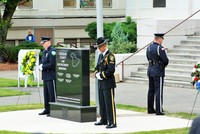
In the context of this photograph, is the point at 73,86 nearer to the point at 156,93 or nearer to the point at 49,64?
the point at 49,64

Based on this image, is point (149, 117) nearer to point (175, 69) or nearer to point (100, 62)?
point (100, 62)

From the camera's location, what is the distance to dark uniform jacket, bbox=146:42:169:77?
1544 centimetres

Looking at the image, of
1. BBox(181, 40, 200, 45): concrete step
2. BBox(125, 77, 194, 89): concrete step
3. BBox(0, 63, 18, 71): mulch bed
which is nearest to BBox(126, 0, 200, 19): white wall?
BBox(181, 40, 200, 45): concrete step

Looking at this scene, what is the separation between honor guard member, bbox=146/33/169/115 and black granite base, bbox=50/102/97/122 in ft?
5.79

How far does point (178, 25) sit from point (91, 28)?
9.88 metres

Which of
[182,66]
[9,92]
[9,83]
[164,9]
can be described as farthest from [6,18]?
[182,66]

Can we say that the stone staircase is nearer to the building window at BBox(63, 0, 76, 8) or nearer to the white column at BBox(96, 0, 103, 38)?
the white column at BBox(96, 0, 103, 38)

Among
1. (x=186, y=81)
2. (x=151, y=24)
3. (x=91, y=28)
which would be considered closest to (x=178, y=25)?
(x=151, y=24)

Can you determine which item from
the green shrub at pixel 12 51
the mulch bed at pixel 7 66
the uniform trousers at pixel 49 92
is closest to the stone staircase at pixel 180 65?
the uniform trousers at pixel 49 92

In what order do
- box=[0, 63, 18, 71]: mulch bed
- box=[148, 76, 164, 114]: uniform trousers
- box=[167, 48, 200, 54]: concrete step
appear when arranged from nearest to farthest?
box=[148, 76, 164, 114]: uniform trousers
box=[167, 48, 200, 54]: concrete step
box=[0, 63, 18, 71]: mulch bed

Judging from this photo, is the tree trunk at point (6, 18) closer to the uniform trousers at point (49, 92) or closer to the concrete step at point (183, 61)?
the concrete step at point (183, 61)

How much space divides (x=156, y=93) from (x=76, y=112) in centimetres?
217

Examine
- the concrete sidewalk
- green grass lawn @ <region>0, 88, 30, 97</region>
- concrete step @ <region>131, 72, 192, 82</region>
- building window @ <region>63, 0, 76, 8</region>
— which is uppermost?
building window @ <region>63, 0, 76, 8</region>

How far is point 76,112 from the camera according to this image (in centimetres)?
1451
